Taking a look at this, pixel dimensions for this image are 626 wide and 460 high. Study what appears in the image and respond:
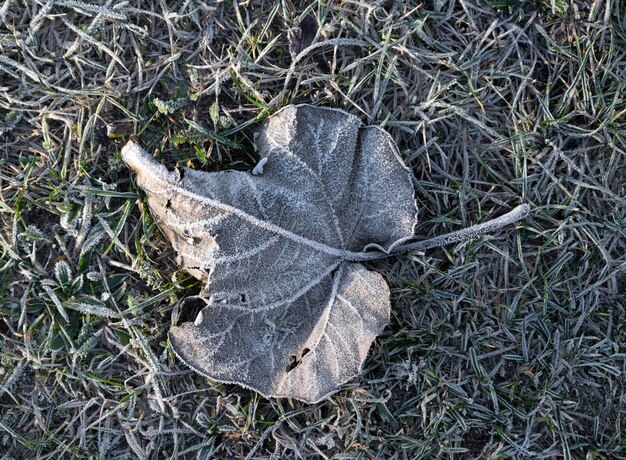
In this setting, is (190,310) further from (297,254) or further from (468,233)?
(468,233)

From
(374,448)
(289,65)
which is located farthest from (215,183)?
(374,448)

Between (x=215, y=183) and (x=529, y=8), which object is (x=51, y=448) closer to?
(x=215, y=183)

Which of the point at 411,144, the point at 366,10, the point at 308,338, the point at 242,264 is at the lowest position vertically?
the point at 308,338

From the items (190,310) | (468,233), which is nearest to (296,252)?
(190,310)

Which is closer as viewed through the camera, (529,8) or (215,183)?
A: (215,183)

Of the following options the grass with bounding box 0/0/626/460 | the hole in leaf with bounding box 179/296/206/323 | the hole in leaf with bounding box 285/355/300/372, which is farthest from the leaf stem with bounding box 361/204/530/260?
the hole in leaf with bounding box 179/296/206/323

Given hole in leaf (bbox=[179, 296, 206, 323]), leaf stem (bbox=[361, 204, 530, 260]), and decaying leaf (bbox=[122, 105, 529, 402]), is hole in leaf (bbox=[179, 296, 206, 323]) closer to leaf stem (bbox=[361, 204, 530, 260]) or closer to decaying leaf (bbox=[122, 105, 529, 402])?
decaying leaf (bbox=[122, 105, 529, 402])

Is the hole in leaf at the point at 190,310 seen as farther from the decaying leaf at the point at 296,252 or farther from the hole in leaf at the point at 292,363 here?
the hole in leaf at the point at 292,363

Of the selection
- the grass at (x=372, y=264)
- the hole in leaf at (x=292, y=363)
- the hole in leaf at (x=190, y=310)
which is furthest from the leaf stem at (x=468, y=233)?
the hole in leaf at (x=190, y=310)
